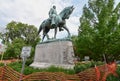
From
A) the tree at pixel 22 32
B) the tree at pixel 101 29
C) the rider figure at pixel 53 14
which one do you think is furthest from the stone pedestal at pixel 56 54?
the tree at pixel 22 32

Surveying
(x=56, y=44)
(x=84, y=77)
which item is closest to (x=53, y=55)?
(x=56, y=44)

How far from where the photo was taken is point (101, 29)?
3148 centimetres

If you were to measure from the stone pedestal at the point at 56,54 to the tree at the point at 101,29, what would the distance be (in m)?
12.5

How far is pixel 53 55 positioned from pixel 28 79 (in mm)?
12252

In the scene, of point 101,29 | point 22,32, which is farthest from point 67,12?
point 22,32

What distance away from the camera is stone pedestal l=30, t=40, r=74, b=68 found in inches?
714

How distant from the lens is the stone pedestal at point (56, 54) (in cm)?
1812

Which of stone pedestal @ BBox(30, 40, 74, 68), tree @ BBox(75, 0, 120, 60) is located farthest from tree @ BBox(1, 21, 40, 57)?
stone pedestal @ BBox(30, 40, 74, 68)

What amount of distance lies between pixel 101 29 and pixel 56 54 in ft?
46.3

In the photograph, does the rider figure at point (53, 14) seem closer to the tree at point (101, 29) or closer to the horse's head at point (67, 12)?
the horse's head at point (67, 12)

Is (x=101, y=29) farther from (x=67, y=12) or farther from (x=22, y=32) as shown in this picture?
(x=22, y=32)

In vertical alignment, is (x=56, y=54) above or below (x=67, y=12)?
below

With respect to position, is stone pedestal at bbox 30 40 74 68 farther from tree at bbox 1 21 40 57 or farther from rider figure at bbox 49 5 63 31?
tree at bbox 1 21 40 57

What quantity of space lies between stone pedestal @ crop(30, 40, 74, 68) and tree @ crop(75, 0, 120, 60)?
12.5m
